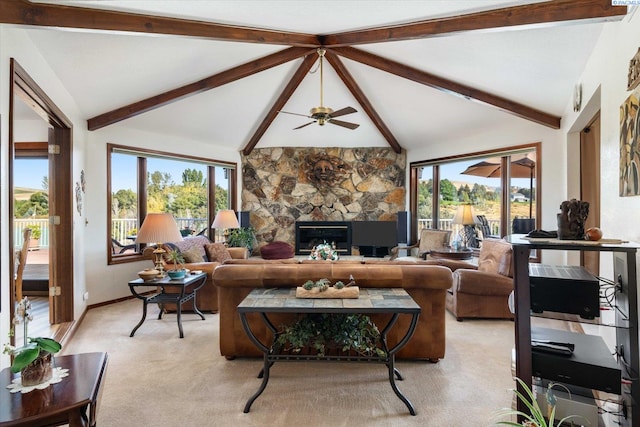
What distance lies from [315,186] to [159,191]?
321 cm

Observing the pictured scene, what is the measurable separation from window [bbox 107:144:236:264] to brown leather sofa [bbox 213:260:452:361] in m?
3.00

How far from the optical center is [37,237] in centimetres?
612

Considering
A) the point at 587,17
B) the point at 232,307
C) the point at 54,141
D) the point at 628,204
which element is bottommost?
the point at 232,307

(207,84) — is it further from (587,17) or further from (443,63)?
(587,17)

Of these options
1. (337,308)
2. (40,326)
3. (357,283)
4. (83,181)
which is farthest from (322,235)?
(337,308)

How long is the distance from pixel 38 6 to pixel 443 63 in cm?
389

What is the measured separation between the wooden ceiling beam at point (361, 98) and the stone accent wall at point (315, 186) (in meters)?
0.39

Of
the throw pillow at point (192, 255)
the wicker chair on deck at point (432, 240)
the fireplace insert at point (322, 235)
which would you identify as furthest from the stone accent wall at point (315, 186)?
the throw pillow at point (192, 255)

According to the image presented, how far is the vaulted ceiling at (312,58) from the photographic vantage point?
2.65m

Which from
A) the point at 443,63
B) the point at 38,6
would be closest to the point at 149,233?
the point at 38,6

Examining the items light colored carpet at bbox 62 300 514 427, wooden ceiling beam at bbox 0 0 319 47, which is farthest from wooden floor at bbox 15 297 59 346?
wooden ceiling beam at bbox 0 0 319 47

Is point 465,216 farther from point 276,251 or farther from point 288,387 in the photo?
point 288,387

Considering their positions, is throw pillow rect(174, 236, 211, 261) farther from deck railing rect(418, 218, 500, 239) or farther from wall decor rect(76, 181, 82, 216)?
deck railing rect(418, 218, 500, 239)

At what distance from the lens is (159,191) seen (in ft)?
19.8
